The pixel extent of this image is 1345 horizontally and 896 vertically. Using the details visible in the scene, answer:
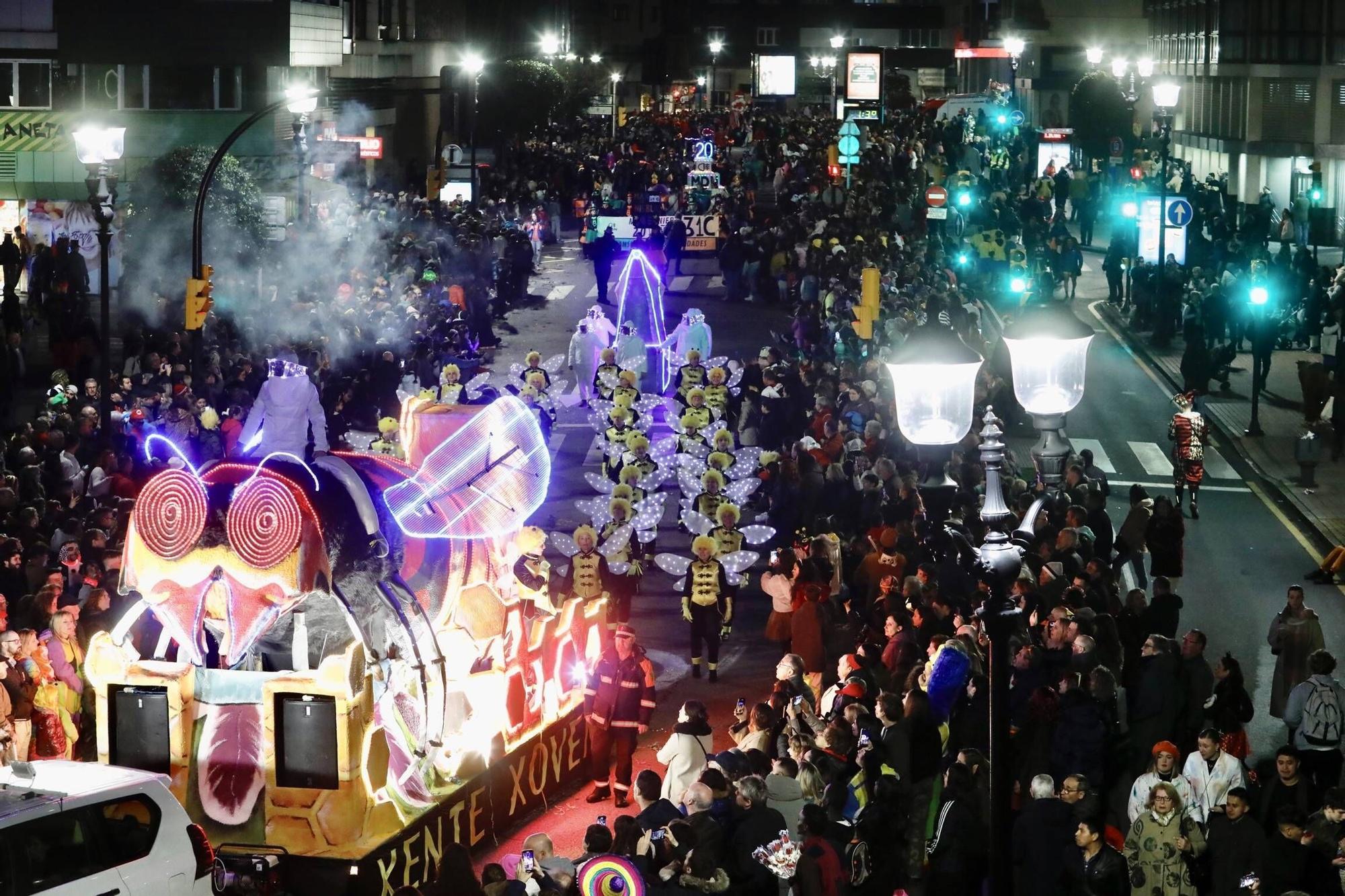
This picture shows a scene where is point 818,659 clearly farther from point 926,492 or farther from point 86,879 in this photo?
point 86,879

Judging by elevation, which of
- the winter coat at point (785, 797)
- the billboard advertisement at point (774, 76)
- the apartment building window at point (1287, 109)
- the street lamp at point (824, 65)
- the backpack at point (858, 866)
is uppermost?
the street lamp at point (824, 65)

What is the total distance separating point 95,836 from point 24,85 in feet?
132

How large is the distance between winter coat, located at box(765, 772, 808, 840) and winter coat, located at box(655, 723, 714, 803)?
107 centimetres

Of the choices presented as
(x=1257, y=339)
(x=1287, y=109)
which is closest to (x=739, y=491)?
(x=1257, y=339)

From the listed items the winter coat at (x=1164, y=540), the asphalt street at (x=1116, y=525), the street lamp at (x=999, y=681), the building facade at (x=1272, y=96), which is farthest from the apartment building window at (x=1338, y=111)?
the street lamp at (x=999, y=681)

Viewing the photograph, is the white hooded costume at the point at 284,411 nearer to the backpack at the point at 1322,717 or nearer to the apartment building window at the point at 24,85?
the backpack at the point at 1322,717

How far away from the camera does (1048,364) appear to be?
11.5 metres

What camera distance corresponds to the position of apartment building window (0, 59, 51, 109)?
48.2m

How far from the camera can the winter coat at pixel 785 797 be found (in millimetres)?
13211

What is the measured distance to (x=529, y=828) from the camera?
15516 mm

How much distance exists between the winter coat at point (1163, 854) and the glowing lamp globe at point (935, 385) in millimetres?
3368

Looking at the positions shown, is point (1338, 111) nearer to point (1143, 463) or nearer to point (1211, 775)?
point (1143, 463)

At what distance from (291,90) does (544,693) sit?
39.1m

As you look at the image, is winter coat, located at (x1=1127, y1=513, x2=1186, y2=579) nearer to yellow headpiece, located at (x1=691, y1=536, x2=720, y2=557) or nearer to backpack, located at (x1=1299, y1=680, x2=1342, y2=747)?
yellow headpiece, located at (x1=691, y1=536, x2=720, y2=557)
